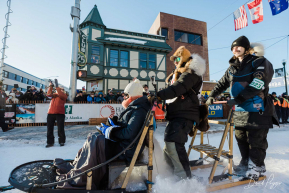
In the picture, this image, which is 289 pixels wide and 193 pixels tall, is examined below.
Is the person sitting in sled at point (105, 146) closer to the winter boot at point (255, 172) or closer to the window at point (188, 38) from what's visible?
the winter boot at point (255, 172)

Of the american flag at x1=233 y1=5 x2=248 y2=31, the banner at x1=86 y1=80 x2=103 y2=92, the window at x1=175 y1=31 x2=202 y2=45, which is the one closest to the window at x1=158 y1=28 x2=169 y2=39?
the window at x1=175 y1=31 x2=202 y2=45

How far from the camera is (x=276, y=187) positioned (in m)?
2.02

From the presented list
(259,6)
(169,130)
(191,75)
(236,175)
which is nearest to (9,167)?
(169,130)

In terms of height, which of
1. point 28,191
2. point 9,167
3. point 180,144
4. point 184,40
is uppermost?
point 184,40

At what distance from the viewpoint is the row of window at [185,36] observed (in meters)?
18.0

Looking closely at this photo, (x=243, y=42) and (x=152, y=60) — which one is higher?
(x=152, y=60)

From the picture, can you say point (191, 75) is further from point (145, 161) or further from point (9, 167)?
point (9, 167)

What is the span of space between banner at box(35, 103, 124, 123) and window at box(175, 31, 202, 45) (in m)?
13.8

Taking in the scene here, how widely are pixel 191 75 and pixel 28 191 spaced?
2319 millimetres

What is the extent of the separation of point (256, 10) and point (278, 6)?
818 millimetres

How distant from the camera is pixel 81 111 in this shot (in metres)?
8.40

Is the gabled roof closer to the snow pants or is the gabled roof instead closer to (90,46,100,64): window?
(90,46,100,64): window

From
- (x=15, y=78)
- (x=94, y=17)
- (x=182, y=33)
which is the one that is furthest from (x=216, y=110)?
(x=15, y=78)

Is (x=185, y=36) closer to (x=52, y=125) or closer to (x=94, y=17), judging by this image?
(x=94, y=17)
